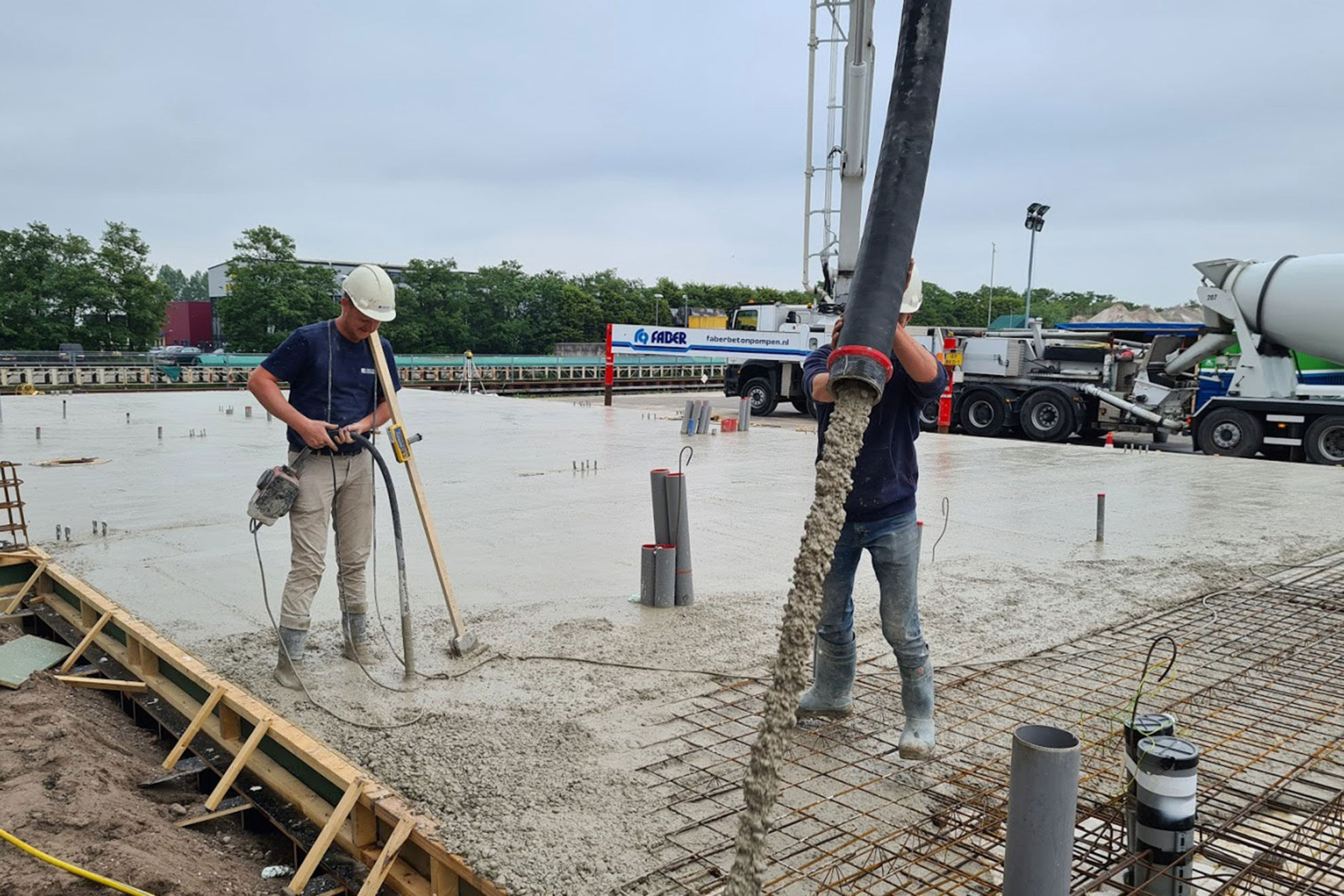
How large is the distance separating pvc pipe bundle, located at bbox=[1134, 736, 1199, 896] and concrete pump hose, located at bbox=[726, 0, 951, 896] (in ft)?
3.29

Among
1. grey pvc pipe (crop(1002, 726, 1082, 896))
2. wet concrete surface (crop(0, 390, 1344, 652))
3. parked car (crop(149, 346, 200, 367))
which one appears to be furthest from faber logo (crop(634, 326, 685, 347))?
grey pvc pipe (crop(1002, 726, 1082, 896))

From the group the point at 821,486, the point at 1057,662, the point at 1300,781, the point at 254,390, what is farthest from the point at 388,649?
the point at 1300,781

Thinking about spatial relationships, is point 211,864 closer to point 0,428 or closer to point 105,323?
point 0,428

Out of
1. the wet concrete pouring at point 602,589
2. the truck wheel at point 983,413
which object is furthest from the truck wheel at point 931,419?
the wet concrete pouring at point 602,589

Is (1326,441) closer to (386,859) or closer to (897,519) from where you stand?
(897,519)

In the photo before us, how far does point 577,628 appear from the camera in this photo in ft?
16.7

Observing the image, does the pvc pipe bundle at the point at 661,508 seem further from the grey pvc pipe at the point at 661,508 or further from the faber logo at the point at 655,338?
the faber logo at the point at 655,338

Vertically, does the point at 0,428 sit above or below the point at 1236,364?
below

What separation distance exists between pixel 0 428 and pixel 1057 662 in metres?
15.9

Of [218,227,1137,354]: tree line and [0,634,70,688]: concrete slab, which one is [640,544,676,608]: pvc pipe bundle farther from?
[218,227,1137,354]: tree line

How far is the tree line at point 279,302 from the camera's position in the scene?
127ft

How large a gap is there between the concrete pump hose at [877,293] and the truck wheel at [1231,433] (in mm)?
13836

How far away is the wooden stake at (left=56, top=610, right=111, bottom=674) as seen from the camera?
4590mm

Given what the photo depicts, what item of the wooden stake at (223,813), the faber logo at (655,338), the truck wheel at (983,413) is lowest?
the wooden stake at (223,813)
